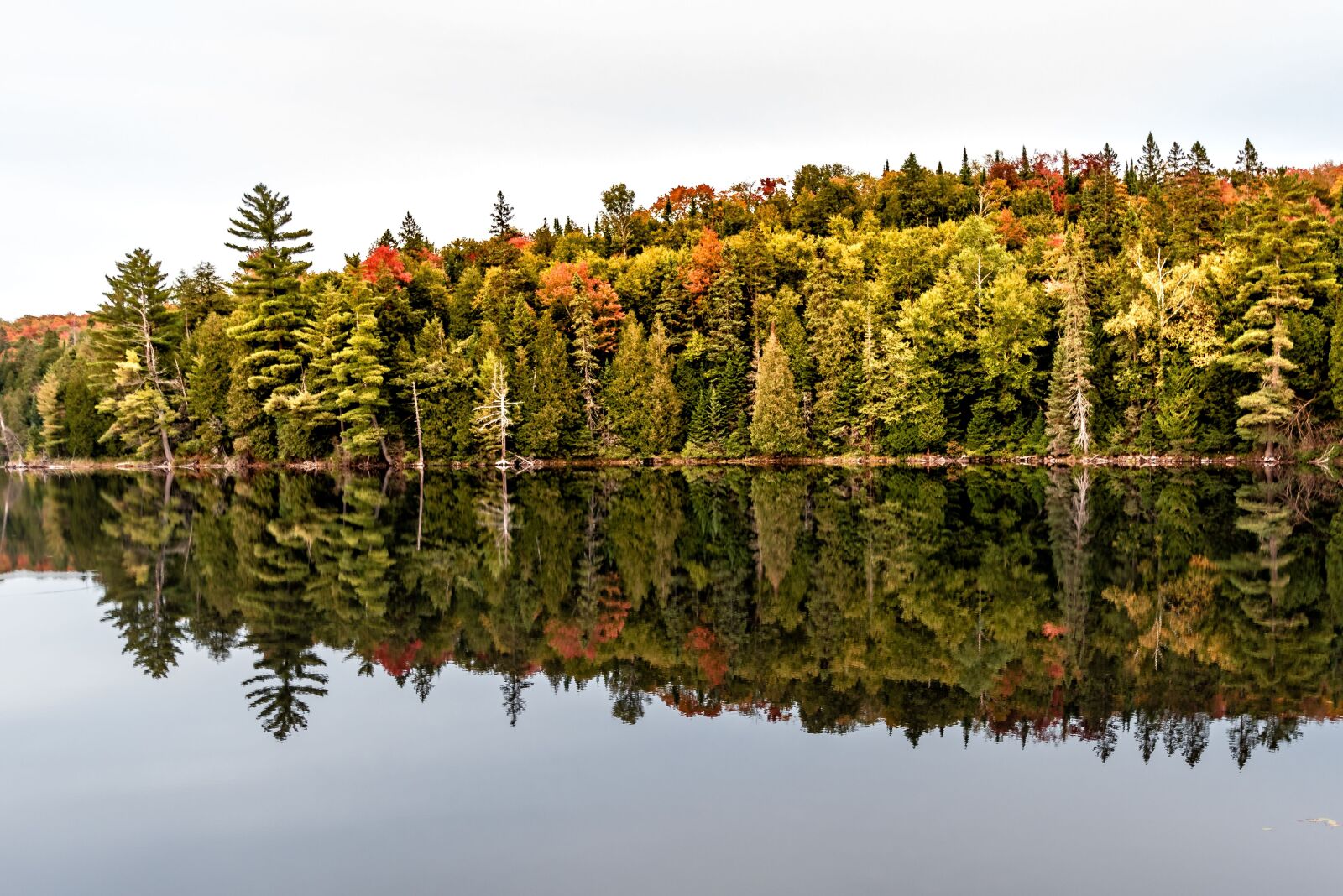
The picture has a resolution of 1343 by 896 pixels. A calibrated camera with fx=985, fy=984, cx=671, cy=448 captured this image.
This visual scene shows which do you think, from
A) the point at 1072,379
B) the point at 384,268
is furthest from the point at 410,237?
the point at 1072,379

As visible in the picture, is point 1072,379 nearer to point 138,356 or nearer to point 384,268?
point 384,268

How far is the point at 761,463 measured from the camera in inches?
2334

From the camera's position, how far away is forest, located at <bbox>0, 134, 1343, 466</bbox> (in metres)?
51.2

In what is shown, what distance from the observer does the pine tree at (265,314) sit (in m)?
63.4

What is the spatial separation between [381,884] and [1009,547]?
17415 millimetres

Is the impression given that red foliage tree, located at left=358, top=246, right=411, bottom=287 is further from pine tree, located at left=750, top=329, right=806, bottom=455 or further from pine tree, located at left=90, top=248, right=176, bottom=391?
pine tree, located at left=750, top=329, right=806, bottom=455

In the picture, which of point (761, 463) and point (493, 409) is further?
point (493, 409)

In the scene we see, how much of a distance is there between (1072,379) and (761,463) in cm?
1797

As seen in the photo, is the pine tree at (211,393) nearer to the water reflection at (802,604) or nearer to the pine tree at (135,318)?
the pine tree at (135,318)

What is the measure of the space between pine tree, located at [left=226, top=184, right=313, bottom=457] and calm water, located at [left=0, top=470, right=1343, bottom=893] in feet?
139

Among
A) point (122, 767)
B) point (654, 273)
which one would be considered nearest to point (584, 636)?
point (122, 767)

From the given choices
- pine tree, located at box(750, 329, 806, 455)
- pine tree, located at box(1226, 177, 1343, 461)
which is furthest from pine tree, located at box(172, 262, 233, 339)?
pine tree, located at box(1226, 177, 1343, 461)

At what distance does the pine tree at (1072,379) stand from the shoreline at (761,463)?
122 centimetres

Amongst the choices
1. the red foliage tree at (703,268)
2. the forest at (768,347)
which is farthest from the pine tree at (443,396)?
the red foliage tree at (703,268)
